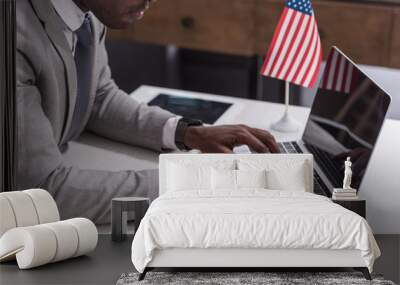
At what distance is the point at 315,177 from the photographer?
4.55 m

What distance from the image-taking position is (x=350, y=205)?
433 cm

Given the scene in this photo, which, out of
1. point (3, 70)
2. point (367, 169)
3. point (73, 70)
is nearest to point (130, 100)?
point (73, 70)

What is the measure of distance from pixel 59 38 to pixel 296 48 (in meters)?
1.16

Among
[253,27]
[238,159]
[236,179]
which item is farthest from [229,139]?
[253,27]

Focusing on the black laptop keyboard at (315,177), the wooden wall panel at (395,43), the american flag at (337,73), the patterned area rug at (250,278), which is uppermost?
the wooden wall panel at (395,43)

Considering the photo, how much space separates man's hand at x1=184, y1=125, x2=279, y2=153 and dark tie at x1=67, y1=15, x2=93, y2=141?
0.56m

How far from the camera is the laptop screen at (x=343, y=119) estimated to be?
4.28 metres

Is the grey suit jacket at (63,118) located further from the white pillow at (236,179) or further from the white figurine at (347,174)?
the white figurine at (347,174)

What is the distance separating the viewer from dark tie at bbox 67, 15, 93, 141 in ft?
15.1

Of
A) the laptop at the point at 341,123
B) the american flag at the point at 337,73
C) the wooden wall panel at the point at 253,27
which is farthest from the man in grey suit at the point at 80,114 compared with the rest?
the american flag at the point at 337,73

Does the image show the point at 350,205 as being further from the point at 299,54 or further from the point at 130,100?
the point at 130,100

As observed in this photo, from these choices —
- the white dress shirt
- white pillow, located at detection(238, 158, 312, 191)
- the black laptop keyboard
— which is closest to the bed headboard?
white pillow, located at detection(238, 158, 312, 191)

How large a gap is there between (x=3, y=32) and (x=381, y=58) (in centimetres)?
184

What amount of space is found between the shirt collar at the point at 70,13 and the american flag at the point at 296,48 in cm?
94
